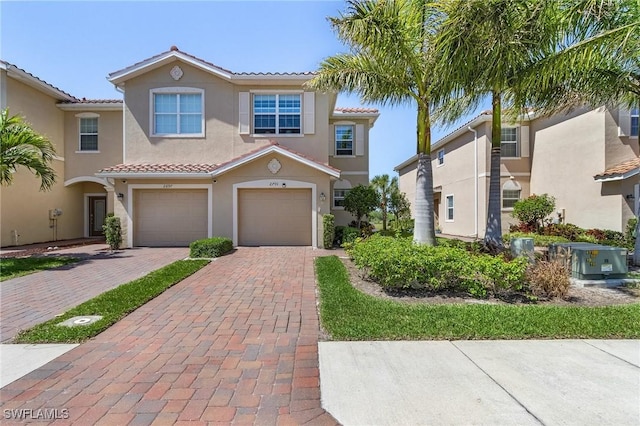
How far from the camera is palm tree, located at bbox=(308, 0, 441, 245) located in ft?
25.8

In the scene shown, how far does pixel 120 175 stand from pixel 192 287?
893cm

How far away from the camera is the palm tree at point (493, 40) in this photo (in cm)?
707

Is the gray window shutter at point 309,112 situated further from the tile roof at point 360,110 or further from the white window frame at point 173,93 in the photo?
the white window frame at point 173,93

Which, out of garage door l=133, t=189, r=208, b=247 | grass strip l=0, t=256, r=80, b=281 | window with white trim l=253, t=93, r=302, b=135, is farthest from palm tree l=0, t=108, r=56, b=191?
window with white trim l=253, t=93, r=302, b=135

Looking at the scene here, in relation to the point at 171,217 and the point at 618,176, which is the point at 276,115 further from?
the point at 618,176

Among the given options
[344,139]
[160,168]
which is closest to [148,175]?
[160,168]

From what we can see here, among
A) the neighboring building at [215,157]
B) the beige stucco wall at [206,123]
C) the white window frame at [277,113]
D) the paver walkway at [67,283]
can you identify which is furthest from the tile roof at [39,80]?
the white window frame at [277,113]

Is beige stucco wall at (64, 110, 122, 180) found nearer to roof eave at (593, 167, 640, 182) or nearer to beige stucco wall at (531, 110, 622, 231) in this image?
beige stucco wall at (531, 110, 622, 231)

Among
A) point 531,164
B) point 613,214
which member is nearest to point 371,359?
point 613,214

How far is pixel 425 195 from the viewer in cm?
909

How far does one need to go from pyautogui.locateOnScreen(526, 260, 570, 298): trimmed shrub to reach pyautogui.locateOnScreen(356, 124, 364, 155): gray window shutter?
1235 centimetres

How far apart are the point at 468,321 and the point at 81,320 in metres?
6.38

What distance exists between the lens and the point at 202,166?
14.4 metres

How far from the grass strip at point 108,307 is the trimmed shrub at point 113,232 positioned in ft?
19.7
